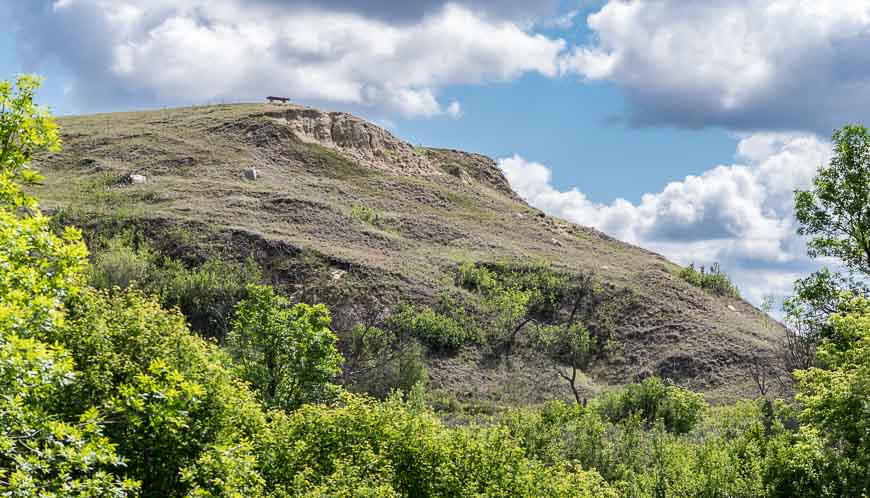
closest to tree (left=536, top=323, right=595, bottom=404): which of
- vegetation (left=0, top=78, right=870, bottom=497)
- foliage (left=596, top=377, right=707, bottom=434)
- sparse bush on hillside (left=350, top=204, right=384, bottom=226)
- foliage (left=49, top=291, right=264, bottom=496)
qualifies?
foliage (left=596, top=377, right=707, bottom=434)

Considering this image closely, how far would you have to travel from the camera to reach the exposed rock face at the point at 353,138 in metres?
81.0

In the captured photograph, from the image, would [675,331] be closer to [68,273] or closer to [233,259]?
[233,259]

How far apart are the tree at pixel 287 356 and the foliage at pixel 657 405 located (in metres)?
15.5

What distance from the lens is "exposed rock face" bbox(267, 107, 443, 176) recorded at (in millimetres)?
81000

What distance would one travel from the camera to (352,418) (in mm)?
A: 17125

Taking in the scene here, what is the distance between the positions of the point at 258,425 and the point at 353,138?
68.4m

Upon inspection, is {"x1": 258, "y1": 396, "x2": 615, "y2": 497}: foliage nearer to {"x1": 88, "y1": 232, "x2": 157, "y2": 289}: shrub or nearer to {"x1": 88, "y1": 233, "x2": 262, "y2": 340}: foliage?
{"x1": 88, "y1": 233, "x2": 262, "y2": 340}: foliage

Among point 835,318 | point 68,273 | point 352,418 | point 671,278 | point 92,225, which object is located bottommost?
point 352,418

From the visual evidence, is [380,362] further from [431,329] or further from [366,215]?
[366,215]

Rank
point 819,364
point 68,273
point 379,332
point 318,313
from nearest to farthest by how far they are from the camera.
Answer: point 68,273 < point 318,313 < point 819,364 < point 379,332

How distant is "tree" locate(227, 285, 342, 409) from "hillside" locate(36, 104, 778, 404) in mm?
18980

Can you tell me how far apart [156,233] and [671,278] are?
42.1 metres

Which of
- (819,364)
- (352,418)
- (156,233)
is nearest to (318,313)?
(352,418)

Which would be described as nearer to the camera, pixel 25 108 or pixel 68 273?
pixel 68 273
